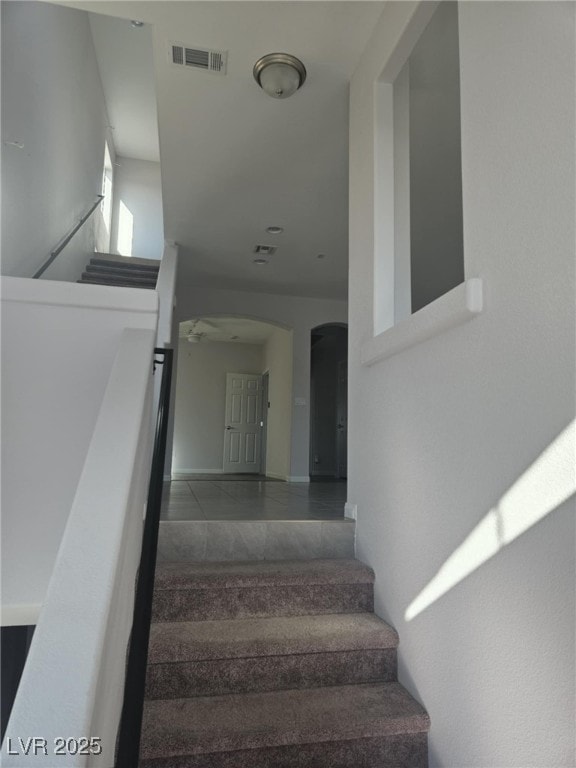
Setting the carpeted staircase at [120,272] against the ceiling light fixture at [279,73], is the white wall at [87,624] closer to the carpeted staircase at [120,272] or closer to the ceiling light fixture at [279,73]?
the ceiling light fixture at [279,73]

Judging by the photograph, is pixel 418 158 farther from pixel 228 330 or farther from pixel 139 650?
pixel 228 330

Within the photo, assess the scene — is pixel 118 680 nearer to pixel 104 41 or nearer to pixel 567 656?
pixel 567 656

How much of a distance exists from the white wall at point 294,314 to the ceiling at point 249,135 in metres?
0.23

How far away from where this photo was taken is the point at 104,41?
627cm

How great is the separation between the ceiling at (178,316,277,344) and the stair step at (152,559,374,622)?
666 centimetres

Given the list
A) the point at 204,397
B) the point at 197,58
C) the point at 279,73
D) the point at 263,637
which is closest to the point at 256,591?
the point at 263,637

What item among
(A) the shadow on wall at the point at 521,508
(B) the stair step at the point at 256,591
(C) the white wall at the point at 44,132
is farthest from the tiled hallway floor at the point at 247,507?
(C) the white wall at the point at 44,132

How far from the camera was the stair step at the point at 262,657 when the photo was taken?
6.14 ft

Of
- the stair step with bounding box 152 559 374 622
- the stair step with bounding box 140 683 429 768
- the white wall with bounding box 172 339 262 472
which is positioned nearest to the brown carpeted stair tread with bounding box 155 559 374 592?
the stair step with bounding box 152 559 374 622

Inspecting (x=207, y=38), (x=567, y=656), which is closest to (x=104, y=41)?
(x=207, y=38)

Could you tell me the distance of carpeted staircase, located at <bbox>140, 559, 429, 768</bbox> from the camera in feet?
5.35

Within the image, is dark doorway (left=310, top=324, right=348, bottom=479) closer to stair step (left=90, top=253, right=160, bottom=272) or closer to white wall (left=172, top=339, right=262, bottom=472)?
white wall (left=172, top=339, right=262, bottom=472)

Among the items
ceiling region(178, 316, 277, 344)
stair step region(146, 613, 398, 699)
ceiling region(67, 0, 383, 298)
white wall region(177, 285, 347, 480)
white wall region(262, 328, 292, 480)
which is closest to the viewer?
stair step region(146, 613, 398, 699)

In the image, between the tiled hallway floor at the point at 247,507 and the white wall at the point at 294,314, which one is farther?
the white wall at the point at 294,314
